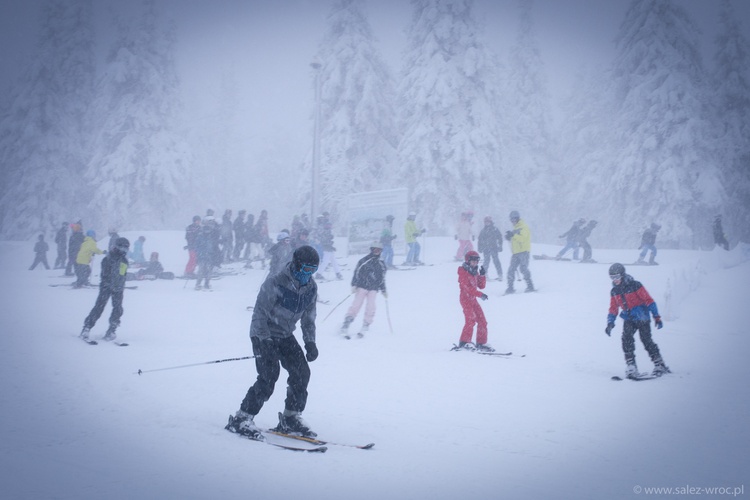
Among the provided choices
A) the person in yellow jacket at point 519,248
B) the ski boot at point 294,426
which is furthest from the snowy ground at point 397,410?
the person in yellow jacket at point 519,248

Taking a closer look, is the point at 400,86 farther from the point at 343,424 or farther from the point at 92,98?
the point at 343,424

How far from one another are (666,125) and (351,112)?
1746 centimetres

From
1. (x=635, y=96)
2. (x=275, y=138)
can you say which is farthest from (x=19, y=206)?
(x=635, y=96)

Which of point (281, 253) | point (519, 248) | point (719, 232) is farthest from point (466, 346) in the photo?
point (719, 232)

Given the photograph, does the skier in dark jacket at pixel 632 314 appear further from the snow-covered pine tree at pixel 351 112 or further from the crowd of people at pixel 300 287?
the snow-covered pine tree at pixel 351 112

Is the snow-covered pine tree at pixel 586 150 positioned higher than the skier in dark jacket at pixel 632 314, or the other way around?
the snow-covered pine tree at pixel 586 150

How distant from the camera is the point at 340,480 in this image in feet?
12.3

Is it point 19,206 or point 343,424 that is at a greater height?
point 19,206

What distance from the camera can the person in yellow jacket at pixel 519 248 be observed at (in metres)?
13.7

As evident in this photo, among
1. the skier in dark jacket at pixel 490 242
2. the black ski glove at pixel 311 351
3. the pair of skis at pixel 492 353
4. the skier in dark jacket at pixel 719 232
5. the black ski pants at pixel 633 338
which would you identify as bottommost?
the pair of skis at pixel 492 353

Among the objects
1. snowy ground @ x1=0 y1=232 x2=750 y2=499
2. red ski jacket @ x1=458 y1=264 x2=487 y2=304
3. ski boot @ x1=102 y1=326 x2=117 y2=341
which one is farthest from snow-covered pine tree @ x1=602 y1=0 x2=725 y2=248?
ski boot @ x1=102 y1=326 x2=117 y2=341

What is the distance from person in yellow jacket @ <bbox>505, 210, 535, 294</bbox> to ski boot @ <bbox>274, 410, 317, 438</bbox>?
10260 mm

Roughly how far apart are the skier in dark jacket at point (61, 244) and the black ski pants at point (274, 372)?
21422 millimetres

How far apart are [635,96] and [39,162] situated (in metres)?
37.8
